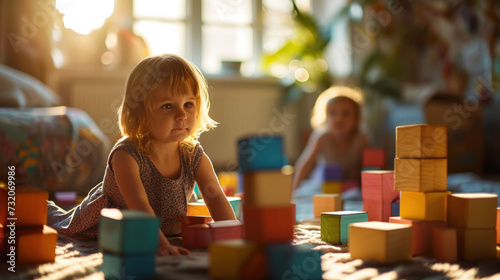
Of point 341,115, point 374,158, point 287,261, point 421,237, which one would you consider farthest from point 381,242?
point 341,115

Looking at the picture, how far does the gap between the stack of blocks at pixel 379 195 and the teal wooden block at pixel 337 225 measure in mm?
101

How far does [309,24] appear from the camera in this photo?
3.45 meters

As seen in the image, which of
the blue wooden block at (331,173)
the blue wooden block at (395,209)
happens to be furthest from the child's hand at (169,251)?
the blue wooden block at (331,173)

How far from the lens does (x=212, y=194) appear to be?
4.01 ft

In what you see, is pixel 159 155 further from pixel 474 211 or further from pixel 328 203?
pixel 474 211

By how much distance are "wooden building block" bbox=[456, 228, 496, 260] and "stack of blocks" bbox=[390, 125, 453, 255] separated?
0.18ft

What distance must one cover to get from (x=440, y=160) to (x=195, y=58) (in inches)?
113

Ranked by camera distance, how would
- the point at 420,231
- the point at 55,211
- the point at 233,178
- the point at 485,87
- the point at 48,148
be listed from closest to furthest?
the point at 420,231 → the point at 55,211 → the point at 48,148 → the point at 233,178 → the point at 485,87

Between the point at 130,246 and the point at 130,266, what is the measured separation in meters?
0.03

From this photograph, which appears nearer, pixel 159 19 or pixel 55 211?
pixel 55 211

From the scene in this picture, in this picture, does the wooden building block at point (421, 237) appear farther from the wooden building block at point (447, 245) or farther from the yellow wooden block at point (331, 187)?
the yellow wooden block at point (331, 187)

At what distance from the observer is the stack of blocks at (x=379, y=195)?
1253 mm

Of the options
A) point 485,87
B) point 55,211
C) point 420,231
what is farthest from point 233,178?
point 485,87

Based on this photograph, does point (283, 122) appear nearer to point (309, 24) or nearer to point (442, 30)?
point (309, 24)
